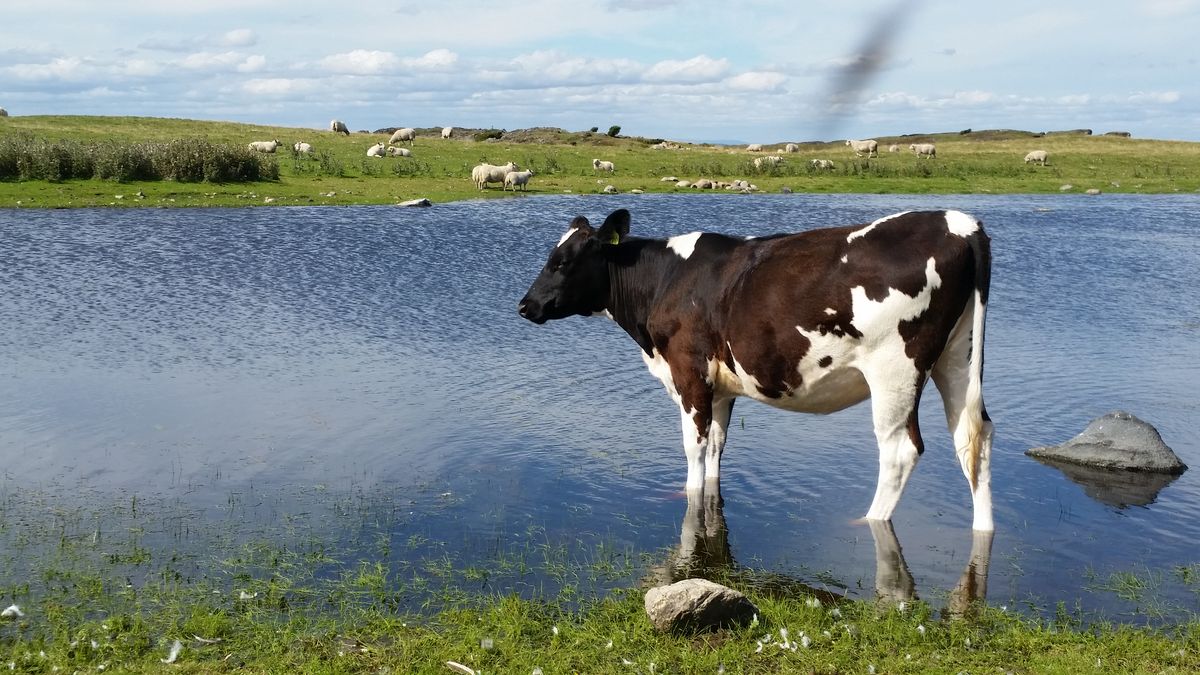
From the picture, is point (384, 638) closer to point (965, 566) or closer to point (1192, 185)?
point (965, 566)

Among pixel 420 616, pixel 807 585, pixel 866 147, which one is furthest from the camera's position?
pixel 866 147

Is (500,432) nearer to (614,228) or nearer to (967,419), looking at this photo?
(614,228)

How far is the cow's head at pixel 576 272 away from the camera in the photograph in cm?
1029

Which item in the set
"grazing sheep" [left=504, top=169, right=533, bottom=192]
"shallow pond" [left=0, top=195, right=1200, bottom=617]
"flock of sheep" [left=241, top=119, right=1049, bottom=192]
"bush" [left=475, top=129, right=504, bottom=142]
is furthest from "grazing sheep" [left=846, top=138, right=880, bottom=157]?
"shallow pond" [left=0, top=195, right=1200, bottom=617]

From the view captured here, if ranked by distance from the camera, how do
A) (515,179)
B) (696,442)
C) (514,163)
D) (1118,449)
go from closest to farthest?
(696,442) → (1118,449) → (515,179) → (514,163)

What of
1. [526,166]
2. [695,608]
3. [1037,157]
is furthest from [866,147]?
[695,608]

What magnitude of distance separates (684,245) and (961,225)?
2518mm

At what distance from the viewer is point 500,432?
459 inches

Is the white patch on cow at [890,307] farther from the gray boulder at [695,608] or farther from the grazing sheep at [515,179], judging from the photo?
the grazing sheep at [515,179]

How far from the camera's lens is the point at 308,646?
6660mm

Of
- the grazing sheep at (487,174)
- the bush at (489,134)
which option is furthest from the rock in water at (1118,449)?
the bush at (489,134)

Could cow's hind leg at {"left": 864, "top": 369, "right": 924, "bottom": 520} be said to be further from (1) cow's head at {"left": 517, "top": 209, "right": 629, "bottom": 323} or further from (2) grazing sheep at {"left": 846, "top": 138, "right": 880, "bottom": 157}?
(2) grazing sheep at {"left": 846, "top": 138, "right": 880, "bottom": 157}

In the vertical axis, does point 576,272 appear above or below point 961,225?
below

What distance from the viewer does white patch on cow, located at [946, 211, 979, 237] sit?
830 cm
